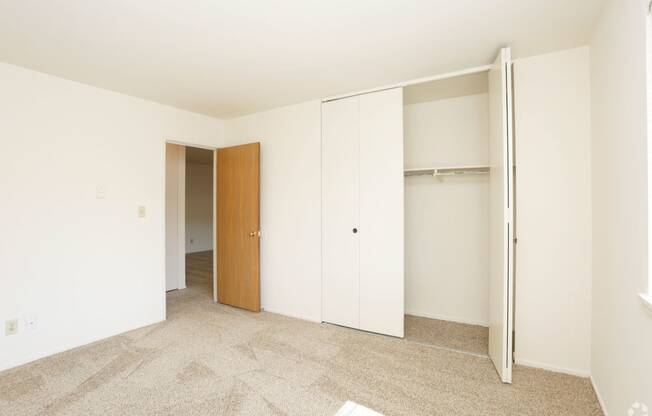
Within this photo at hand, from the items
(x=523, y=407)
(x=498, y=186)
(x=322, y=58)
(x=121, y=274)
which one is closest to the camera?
(x=523, y=407)

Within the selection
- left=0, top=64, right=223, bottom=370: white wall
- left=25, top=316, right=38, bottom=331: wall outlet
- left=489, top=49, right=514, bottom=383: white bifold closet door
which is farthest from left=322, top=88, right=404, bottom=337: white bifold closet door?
left=25, top=316, right=38, bottom=331: wall outlet

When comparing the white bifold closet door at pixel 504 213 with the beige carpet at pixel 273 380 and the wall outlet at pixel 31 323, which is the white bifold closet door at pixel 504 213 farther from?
the wall outlet at pixel 31 323

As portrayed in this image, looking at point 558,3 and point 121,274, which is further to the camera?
point 121,274

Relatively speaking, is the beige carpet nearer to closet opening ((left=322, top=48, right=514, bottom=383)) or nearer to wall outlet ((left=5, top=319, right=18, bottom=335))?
wall outlet ((left=5, top=319, right=18, bottom=335))

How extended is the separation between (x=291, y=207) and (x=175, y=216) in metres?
2.32

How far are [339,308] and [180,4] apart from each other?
2833mm

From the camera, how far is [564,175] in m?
2.21

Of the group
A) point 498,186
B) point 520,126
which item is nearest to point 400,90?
point 520,126

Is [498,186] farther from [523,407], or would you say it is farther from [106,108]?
[106,108]

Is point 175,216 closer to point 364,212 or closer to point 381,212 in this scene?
point 364,212

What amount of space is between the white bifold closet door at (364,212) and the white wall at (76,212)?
74.7 inches

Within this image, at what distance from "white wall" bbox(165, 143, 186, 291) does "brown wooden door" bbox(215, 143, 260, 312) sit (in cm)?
111

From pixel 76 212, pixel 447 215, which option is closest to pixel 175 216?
pixel 76 212

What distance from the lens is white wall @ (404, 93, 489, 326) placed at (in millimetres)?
3141
